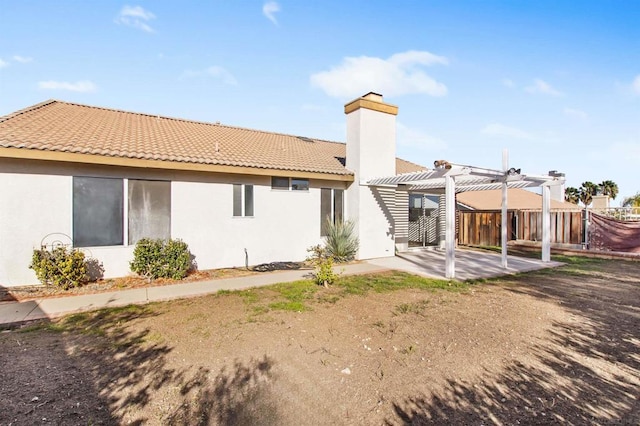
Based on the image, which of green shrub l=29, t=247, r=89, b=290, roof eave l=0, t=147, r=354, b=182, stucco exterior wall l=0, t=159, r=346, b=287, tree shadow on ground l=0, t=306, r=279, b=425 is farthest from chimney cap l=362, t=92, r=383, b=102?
tree shadow on ground l=0, t=306, r=279, b=425

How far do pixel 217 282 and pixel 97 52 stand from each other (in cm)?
911

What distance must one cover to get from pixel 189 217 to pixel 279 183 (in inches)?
118

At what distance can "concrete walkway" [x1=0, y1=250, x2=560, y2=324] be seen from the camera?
18.7 ft

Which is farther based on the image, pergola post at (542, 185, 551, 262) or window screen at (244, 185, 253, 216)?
pergola post at (542, 185, 551, 262)

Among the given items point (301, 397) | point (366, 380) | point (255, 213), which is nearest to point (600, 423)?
point (366, 380)

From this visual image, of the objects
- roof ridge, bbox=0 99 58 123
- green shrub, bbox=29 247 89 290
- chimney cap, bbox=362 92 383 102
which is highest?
chimney cap, bbox=362 92 383 102

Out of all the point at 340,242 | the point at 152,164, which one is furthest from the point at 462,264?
the point at 152,164

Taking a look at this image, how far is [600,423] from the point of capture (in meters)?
2.75

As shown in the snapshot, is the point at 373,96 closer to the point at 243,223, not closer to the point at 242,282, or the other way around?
the point at 243,223

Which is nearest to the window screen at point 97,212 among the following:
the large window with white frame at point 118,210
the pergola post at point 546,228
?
the large window with white frame at point 118,210

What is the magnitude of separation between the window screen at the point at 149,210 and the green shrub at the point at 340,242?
5.05 meters

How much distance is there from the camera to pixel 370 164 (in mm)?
11477

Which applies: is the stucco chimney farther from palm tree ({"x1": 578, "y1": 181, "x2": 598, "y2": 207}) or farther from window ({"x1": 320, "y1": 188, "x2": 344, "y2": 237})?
palm tree ({"x1": 578, "y1": 181, "x2": 598, "y2": 207})

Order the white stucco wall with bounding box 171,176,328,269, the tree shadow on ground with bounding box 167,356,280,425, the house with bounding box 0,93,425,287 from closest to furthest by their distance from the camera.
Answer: the tree shadow on ground with bounding box 167,356,280,425
the house with bounding box 0,93,425,287
the white stucco wall with bounding box 171,176,328,269
